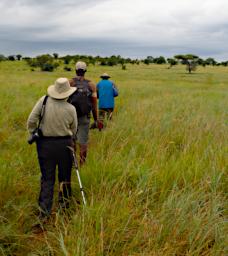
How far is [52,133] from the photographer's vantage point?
15.2ft

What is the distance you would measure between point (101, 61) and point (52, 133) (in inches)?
3240

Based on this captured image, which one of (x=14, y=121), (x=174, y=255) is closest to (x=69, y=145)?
(x=174, y=255)

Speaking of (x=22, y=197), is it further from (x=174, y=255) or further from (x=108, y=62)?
(x=108, y=62)

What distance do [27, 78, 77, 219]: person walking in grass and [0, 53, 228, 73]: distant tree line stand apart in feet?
193

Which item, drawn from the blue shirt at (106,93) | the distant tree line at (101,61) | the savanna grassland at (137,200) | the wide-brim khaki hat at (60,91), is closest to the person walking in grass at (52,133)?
the wide-brim khaki hat at (60,91)

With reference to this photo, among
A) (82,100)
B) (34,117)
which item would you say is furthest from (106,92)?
(34,117)

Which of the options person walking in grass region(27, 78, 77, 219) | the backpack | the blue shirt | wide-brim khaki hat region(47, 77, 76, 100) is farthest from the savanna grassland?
the blue shirt

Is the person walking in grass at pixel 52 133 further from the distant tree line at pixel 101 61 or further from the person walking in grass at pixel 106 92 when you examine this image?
the distant tree line at pixel 101 61

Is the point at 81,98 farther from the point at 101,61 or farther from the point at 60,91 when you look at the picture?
the point at 101,61

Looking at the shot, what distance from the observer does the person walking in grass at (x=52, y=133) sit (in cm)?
461

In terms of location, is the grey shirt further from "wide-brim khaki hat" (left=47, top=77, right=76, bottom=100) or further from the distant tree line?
the distant tree line

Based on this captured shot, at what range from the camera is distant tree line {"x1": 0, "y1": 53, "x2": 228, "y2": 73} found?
6787 centimetres

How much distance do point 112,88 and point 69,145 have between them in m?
5.02

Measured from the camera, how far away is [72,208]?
4.48 meters
